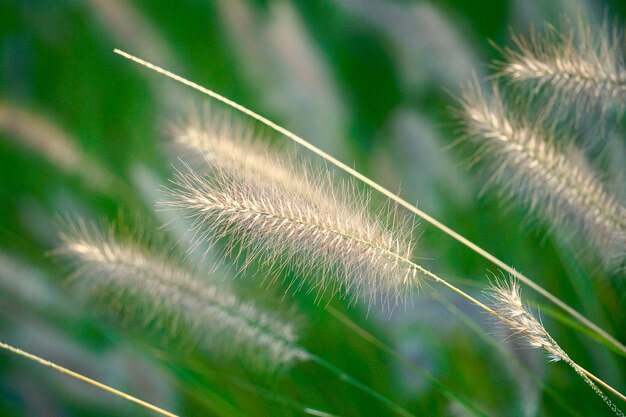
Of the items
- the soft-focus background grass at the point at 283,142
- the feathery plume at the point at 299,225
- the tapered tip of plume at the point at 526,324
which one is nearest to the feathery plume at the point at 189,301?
the soft-focus background grass at the point at 283,142

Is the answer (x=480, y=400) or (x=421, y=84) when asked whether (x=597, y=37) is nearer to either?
(x=421, y=84)

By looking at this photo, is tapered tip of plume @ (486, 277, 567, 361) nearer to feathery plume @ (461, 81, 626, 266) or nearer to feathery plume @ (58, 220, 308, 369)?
feathery plume @ (461, 81, 626, 266)

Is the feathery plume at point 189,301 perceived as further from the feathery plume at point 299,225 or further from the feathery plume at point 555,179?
the feathery plume at point 555,179

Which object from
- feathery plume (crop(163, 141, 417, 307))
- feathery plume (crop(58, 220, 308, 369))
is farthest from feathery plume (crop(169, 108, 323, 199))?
feathery plume (crop(58, 220, 308, 369))

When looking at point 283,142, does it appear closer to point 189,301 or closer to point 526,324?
point 189,301

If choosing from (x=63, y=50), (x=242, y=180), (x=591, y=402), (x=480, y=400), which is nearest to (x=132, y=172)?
(x=63, y=50)
